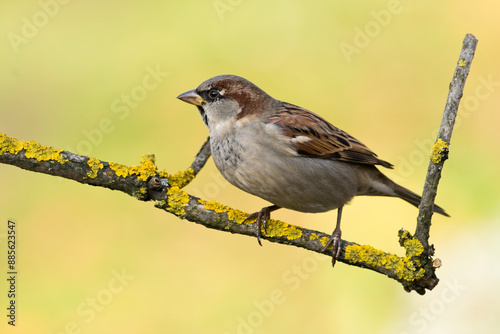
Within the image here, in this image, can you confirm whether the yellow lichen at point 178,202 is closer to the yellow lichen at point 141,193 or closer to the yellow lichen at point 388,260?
the yellow lichen at point 141,193

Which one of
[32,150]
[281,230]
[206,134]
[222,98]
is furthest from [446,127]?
[206,134]

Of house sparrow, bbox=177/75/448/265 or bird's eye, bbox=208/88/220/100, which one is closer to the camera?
house sparrow, bbox=177/75/448/265

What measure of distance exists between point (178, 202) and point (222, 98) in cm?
68

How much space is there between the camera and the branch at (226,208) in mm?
2193

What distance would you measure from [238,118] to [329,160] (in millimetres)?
472

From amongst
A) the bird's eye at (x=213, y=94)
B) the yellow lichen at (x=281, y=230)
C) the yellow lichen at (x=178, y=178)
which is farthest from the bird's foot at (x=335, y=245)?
the bird's eye at (x=213, y=94)

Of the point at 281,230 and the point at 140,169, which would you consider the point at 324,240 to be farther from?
the point at 140,169

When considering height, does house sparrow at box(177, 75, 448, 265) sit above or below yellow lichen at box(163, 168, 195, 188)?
above

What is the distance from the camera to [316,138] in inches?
119

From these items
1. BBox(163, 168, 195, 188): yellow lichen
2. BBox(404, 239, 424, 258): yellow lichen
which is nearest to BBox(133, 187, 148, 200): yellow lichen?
BBox(163, 168, 195, 188): yellow lichen

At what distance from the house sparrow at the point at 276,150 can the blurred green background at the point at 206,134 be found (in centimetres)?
98

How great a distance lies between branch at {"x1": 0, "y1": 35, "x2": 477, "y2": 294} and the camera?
219 cm

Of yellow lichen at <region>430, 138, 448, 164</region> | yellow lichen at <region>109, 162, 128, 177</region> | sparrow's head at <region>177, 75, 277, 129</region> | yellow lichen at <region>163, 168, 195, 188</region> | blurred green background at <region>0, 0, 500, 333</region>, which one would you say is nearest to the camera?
yellow lichen at <region>430, 138, 448, 164</region>

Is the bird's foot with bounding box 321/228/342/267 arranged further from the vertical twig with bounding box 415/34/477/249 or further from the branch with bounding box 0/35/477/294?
the vertical twig with bounding box 415/34/477/249
